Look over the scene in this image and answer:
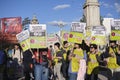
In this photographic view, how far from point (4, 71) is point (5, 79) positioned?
56cm

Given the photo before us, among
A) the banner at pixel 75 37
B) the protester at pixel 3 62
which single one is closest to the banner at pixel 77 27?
the banner at pixel 75 37

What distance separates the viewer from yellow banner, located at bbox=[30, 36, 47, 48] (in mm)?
13180

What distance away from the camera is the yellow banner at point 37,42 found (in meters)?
13.2

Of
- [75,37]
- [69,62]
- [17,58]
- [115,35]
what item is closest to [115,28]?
[115,35]

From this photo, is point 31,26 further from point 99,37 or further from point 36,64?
point 99,37

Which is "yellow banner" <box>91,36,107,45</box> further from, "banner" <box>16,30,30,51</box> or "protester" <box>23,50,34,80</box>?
"protester" <box>23,50,34,80</box>

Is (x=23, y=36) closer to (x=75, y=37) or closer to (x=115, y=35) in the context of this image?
(x=75, y=37)

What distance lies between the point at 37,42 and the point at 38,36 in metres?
0.43

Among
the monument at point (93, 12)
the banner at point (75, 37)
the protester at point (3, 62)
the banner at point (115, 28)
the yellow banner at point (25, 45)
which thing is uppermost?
the monument at point (93, 12)

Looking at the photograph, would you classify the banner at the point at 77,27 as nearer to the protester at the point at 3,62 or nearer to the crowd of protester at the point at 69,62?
the crowd of protester at the point at 69,62

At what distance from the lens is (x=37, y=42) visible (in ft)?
43.7

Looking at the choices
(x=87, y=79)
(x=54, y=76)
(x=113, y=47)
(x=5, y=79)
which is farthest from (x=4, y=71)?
(x=113, y=47)

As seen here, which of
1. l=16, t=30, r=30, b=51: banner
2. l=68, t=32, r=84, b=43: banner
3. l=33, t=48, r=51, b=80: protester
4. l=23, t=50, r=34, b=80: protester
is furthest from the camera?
l=16, t=30, r=30, b=51: banner

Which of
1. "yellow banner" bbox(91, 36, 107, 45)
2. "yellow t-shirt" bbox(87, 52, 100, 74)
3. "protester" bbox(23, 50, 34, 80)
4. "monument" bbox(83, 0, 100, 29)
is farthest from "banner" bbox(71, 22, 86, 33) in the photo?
"monument" bbox(83, 0, 100, 29)
